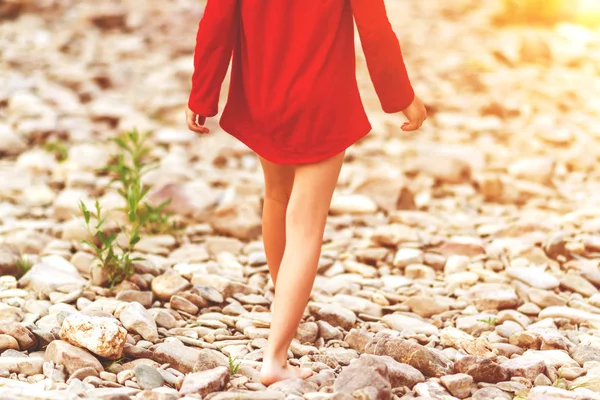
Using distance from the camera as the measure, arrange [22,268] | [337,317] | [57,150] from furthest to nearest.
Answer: [57,150], [22,268], [337,317]

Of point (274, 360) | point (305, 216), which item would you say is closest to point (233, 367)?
point (274, 360)

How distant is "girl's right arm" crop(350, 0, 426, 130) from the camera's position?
2.45 m

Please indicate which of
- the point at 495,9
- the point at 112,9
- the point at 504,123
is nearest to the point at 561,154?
the point at 504,123

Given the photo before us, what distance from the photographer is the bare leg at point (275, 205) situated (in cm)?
271

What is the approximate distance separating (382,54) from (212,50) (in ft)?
1.74

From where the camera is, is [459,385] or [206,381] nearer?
[206,381]

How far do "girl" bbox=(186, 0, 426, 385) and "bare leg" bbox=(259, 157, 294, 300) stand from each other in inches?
3.6

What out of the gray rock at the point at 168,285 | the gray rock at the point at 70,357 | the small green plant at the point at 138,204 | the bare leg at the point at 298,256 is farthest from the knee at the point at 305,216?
the small green plant at the point at 138,204

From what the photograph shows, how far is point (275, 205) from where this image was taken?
9.07 feet

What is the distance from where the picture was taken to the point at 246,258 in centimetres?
396

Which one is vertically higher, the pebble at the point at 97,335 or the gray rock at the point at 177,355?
the pebble at the point at 97,335

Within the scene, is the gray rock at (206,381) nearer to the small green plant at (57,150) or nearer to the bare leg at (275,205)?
the bare leg at (275,205)

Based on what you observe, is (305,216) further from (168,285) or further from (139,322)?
(168,285)

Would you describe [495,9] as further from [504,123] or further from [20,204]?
[20,204]
